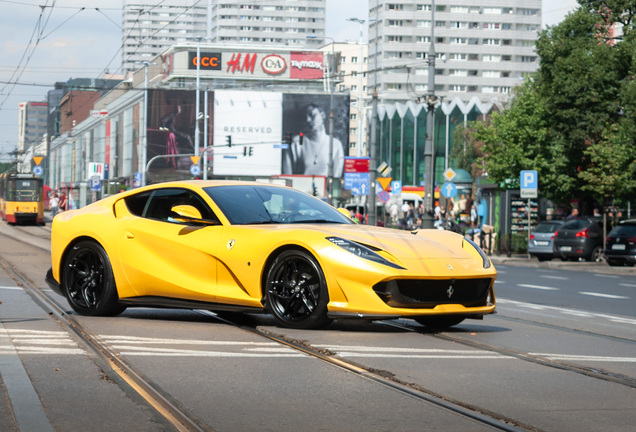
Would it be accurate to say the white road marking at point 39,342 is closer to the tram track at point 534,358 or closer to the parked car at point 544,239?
the tram track at point 534,358

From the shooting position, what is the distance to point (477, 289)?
8.96 m

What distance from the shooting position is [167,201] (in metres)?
10.0

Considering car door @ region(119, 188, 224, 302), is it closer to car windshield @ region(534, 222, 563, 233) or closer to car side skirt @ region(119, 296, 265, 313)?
car side skirt @ region(119, 296, 265, 313)

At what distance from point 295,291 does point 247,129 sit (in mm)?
104167

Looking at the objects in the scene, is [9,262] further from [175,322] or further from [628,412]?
[628,412]

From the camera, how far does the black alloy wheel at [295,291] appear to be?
8.69 meters

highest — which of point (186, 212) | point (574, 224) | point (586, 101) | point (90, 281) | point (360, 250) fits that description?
point (586, 101)

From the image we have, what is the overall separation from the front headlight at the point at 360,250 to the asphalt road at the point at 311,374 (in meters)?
0.62

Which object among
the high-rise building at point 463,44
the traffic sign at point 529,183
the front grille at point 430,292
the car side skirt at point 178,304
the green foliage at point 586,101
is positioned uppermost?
the high-rise building at point 463,44

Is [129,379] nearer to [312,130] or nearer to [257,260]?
[257,260]

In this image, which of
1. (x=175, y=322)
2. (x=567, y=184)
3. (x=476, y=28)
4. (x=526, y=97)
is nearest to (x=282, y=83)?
(x=476, y=28)

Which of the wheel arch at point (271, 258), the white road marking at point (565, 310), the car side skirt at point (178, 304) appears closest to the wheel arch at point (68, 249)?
the car side skirt at point (178, 304)

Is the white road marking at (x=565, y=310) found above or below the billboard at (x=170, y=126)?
below

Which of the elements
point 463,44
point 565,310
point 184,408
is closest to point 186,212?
point 184,408
